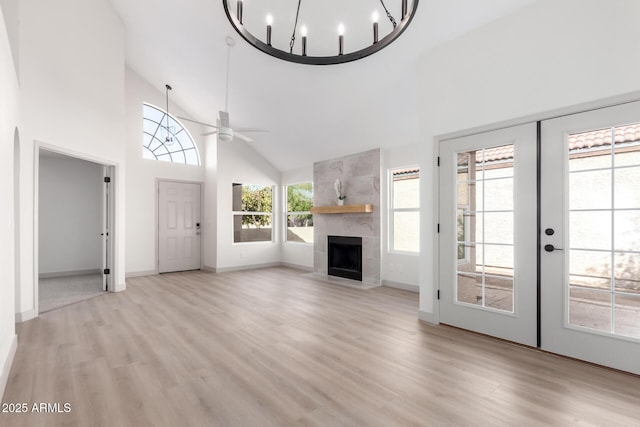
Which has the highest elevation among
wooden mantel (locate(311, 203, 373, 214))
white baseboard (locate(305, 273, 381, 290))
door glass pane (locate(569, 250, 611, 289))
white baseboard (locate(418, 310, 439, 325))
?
wooden mantel (locate(311, 203, 373, 214))

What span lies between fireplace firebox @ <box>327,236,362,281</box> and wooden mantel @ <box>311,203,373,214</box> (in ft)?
1.98

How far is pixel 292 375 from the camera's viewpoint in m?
2.31

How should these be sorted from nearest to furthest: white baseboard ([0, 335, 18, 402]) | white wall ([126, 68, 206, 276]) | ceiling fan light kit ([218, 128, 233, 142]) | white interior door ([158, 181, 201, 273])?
white baseboard ([0, 335, 18, 402]) → ceiling fan light kit ([218, 128, 233, 142]) → white wall ([126, 68, 206, 276]) → white interior door ([158, 181, 201, 273])

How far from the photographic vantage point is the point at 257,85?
5.23 metres

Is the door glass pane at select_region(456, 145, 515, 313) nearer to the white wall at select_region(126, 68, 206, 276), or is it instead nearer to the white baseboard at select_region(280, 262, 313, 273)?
the white baseboard at select_region(280, 262, 313, 273)

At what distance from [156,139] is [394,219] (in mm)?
5489

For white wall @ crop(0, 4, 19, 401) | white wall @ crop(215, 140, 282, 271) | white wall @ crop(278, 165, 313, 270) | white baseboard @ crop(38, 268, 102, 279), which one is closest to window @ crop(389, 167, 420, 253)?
white wall @ crop(278, 165, 313, 270)

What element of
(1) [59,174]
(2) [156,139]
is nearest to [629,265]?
(2) [156,139]

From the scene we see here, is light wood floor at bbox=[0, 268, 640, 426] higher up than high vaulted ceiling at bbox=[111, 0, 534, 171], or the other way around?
high vaulted ceiling at bbox=[111, 0, 534, 171]

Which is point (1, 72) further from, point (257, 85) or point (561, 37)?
point (561, 37)

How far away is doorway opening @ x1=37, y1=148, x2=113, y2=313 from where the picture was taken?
621 centimetres

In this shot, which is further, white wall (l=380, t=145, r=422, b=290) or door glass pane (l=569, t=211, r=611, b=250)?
white wall (l=380, t=145, r=422, b=290)

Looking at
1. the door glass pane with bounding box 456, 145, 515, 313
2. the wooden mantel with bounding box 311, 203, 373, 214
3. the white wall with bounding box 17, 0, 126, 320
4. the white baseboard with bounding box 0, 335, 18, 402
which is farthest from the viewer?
the wooden mantel with bounding box 311, 203, 373, 214

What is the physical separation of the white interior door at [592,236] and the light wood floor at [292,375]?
0.84 ft
